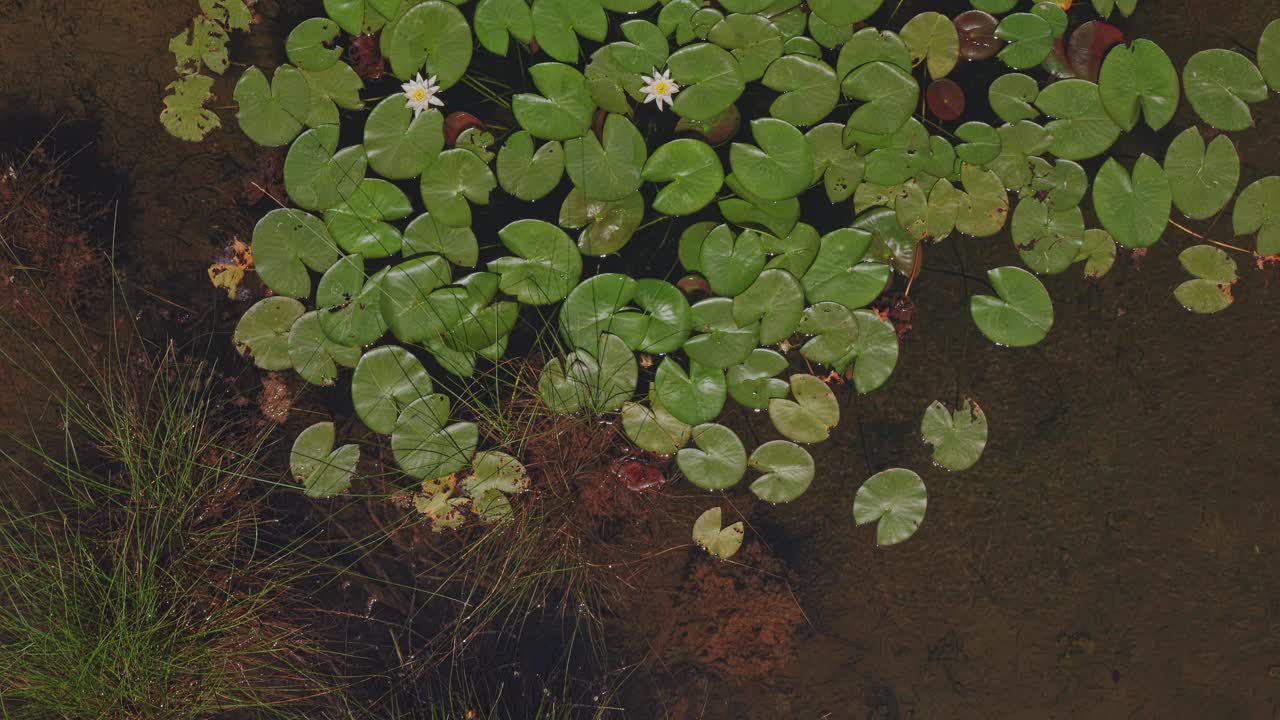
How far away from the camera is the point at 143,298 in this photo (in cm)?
231

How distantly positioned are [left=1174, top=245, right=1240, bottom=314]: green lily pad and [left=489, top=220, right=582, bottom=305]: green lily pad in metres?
1.70

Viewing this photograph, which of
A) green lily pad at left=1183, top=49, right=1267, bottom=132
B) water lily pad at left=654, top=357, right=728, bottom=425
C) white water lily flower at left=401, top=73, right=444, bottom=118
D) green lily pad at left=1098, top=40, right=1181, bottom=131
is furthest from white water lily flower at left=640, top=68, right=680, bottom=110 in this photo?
green lily pad at left=1183, top=49, right=1267, bottom=132

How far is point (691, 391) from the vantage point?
2143 millimetres

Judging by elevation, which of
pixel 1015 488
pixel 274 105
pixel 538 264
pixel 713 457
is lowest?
pixel 1015 488

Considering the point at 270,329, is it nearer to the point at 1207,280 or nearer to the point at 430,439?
the point at 430,439

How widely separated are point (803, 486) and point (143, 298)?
1972mm

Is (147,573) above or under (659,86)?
under

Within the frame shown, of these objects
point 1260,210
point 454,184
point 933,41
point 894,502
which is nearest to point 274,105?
point 454,184

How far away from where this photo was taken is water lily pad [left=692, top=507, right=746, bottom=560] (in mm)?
2248

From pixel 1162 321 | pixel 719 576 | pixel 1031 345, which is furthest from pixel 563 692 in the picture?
pixel 1162 321

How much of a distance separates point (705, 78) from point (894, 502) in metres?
1.27

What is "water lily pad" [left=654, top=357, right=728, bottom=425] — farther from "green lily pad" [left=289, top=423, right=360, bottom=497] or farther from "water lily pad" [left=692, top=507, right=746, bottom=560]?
"green lily pad" [left=289, top=423, right=360, bottom=497]

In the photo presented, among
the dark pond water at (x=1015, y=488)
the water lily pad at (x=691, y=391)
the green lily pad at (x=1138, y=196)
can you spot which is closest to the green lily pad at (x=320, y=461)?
the dark pond water at (x=1015, y=488)

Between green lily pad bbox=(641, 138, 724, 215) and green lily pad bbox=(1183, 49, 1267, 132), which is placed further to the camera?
green lily pad bbox=(1183, 49, 1267, 132)
